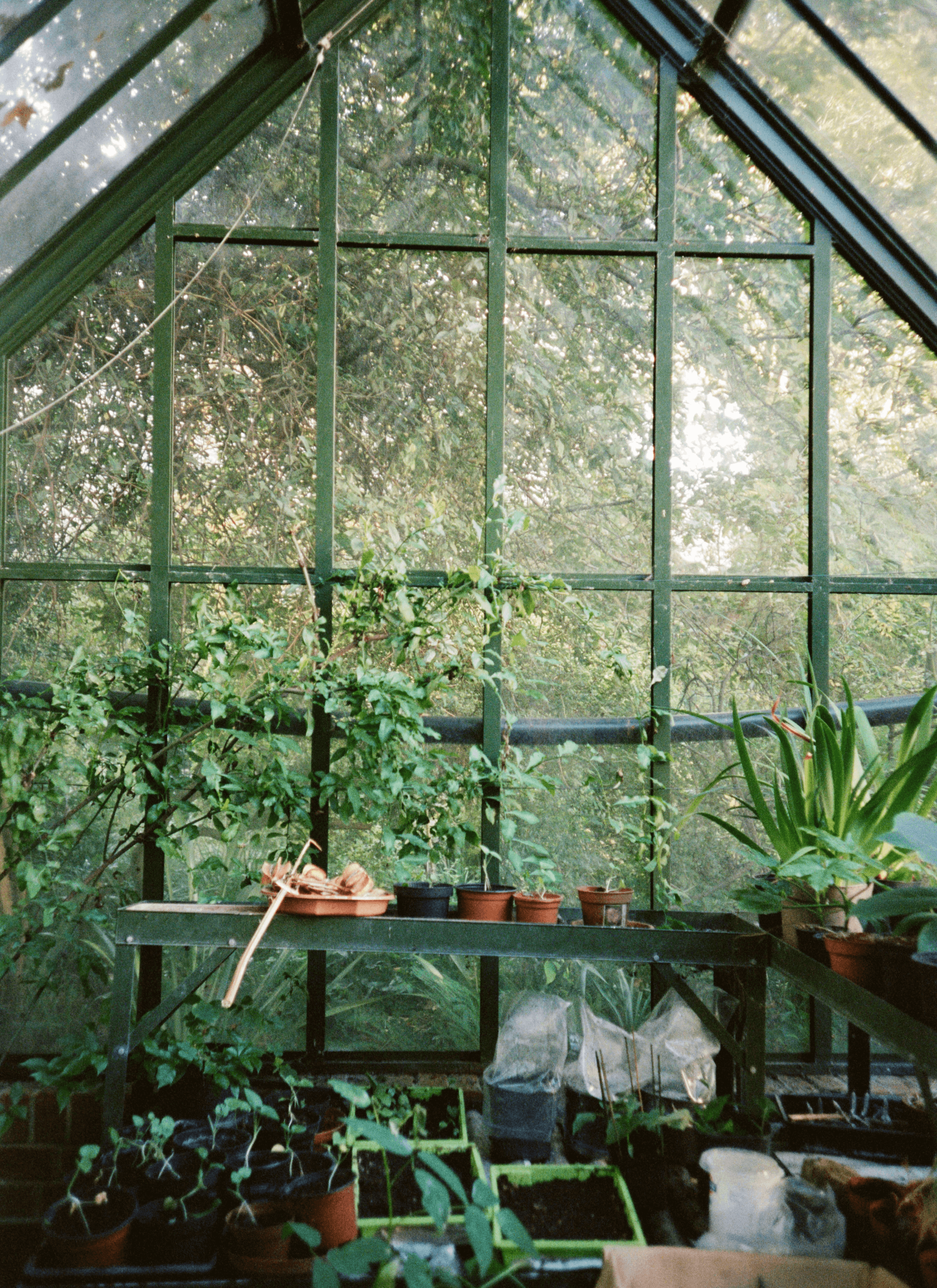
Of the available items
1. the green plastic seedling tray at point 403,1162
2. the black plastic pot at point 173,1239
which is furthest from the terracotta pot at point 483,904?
the black plastic pot at point 173,1239

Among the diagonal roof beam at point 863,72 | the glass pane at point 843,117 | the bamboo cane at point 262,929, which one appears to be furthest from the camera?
the glass pane at point 843,117

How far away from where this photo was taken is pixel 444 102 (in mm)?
3393

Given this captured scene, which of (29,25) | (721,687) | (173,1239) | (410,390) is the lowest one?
(173,1239)

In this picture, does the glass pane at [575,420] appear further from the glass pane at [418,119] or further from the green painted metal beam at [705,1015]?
the green painted metal beam at [705,1015]

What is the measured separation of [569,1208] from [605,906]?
818 millimetres

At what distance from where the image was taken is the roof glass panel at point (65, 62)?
8.75ft

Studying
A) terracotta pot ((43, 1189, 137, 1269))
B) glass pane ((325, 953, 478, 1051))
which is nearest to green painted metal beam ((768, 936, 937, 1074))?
glass pane ((325, 953, 478, 1051))

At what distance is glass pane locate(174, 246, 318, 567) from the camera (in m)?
3.33

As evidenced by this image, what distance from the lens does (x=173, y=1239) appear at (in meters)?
2.04

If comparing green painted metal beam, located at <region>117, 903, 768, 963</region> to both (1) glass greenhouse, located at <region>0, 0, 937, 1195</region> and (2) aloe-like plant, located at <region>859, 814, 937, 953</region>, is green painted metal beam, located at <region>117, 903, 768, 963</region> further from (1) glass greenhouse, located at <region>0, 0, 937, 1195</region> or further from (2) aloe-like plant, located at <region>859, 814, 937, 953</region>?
(2) aloe-like plant, located at <region>859, 814, 937, 953</region>

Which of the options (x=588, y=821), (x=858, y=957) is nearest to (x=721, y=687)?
(x=588, y=821)

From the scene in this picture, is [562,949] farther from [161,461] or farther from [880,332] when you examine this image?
[880,332]

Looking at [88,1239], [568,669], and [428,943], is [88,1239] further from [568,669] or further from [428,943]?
[568,669]

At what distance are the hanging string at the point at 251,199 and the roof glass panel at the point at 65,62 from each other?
20.6 inches
